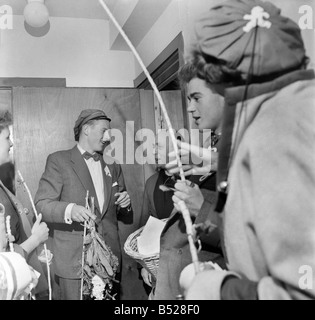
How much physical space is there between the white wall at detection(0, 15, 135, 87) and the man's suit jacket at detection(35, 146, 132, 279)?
0.26 m

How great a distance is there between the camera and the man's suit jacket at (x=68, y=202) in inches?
40.8

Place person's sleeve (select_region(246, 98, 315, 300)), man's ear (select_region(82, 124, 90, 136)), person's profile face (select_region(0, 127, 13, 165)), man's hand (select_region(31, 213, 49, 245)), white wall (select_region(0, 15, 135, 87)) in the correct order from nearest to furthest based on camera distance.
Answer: person's sleeve (select_region(246, 98, 315, 300))
person's profile face (select_region(0, 127, 13, 165))
man's hand (select_region(31, 213, 49, 245))
white wall (select_region(0, 15, 135, 87))
man's ear (select_region(82, 124, 90, 136))

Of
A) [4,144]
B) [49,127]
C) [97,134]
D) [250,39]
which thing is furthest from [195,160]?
[49,127]

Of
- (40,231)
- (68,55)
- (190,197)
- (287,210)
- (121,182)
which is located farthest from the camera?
(121,182)

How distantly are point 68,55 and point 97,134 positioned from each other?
26 centimetres

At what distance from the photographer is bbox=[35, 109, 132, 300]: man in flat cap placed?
1029mm

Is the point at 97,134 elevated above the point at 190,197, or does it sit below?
above

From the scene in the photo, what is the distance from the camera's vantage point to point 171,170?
612mm

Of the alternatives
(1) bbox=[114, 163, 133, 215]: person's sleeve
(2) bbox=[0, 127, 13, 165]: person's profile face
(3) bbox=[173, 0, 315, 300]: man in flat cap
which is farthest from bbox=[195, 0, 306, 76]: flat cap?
(1) bbox=[114, 163, 133, 215]: person's sleeve

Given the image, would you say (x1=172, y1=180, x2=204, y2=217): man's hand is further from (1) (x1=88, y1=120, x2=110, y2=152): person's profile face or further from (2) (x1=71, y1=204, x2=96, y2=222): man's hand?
(1) (x1=88, y1=120, x2=110, y2=152): person's profile face

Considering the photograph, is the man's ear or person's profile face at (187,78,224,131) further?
the man's ear

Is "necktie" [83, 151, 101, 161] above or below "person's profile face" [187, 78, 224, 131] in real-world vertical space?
above

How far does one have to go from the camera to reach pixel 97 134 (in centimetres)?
119

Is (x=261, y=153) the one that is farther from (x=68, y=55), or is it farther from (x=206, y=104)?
(x=68, y=55)
